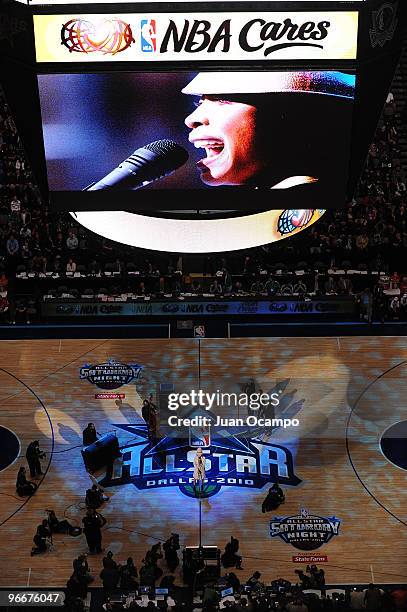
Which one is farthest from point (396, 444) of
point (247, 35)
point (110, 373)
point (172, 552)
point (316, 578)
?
point (247, 35)

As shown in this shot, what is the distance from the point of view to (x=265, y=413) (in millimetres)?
25828

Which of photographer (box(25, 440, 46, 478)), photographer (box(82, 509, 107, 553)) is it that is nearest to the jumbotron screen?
photographer (box(25, 440, 46, 478))

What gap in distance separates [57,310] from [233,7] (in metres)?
10.3

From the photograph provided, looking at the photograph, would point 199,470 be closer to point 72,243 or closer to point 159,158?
point 159,158

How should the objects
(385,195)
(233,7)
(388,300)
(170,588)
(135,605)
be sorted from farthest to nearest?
1. (385,195)
2. (388,300)
3. (233,7)
4. (170,588)
5. (135,605)

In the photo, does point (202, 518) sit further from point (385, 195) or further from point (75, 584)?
point (385, 195)

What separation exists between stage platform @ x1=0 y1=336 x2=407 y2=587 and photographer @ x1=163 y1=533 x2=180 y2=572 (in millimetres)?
243

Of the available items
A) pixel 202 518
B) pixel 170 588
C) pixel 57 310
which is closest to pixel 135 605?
pixel 170 588

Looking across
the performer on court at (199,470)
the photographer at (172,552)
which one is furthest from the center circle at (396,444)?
the photographer at (172,552)

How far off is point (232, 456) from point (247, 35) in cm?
1003

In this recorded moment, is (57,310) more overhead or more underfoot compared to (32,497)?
more overhead

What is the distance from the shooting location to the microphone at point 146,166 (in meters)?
27.6

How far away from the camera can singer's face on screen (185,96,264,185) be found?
88.6ft

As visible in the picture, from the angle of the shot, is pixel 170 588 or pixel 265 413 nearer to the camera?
pixel 170 588
